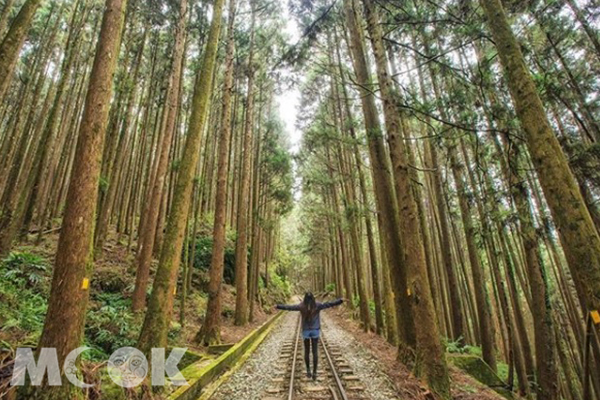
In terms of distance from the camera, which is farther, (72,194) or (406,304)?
(406,304)

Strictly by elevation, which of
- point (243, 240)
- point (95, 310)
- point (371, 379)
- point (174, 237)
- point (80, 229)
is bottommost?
point (371, 379)

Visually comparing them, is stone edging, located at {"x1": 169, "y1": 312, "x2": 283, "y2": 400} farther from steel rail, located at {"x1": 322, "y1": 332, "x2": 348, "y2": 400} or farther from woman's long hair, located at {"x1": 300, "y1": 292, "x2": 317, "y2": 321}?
steel rail, located at {"x1": 322, "y1": 332, "x2": 348, "y2": 400}

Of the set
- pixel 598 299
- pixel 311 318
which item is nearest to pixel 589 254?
pixel 598 299

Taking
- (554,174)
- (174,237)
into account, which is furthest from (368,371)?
(554,174)

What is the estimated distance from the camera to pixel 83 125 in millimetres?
4004

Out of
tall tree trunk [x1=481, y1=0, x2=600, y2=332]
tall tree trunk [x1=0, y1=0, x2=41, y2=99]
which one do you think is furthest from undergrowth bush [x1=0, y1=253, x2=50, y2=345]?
tall tree trunk [x1=481, y1=0, x2=600, y2=332]

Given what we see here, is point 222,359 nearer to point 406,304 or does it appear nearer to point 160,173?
point 406,304

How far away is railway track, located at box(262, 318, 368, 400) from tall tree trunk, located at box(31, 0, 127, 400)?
327 cm

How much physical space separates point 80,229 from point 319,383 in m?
5.10

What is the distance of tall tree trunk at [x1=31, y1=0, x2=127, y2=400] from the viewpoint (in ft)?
11.1

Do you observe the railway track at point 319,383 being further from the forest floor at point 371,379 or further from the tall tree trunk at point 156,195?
the tall tree trunk at point 156,195

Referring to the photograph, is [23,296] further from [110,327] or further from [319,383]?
[319,383]

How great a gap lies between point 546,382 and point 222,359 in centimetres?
708

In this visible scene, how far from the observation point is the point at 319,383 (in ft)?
19.5
